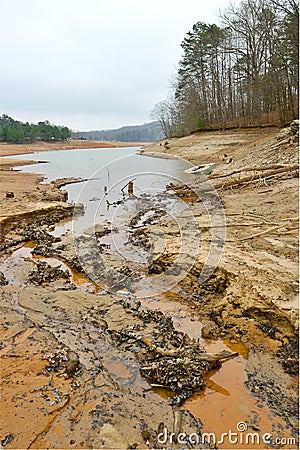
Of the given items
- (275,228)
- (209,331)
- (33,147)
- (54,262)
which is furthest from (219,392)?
(33,147)

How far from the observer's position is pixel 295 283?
438 centimetres

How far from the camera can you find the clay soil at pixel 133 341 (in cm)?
293

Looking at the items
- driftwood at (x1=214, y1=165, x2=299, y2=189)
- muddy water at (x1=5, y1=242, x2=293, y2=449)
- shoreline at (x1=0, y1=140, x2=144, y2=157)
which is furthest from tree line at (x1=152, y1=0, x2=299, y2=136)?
shoreline at (x1=0, y1=140, x2=144, y2=157)

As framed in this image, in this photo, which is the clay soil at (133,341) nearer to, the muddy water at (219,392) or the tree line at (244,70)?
the muddy water at (219,392)

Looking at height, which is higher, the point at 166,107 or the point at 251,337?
the point at 166,107

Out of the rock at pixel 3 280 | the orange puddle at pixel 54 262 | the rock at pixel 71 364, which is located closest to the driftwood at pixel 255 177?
the orange puddle at pixel 54 262

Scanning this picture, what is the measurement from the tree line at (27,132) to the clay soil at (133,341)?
6522 centimetres

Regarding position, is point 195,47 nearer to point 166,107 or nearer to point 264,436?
point 166,107

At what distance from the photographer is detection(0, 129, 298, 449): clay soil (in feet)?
9.62

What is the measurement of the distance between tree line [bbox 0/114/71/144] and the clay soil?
65.2 m

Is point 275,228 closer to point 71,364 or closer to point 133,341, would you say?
point 133,341

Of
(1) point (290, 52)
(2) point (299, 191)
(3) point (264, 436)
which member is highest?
(1) point (290, 52)

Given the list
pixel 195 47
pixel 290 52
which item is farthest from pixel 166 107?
pixel 290 52

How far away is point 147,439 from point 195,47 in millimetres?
37741
